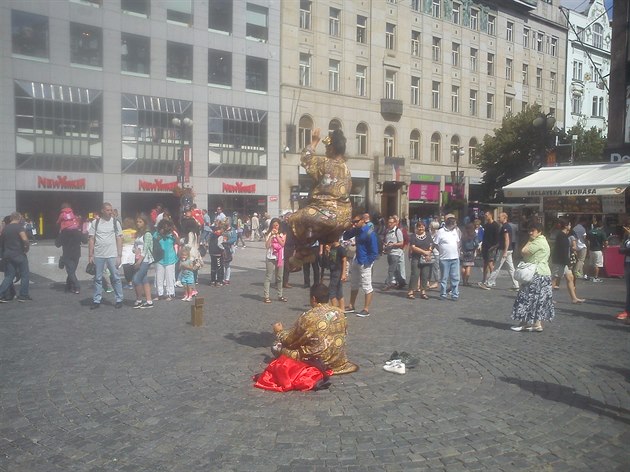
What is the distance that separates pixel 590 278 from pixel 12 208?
80.2 ft

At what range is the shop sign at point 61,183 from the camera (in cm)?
2741

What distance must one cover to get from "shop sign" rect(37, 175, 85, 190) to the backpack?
62.8ft

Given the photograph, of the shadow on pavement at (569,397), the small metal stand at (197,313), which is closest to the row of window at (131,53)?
the small metal stand at (197,313)

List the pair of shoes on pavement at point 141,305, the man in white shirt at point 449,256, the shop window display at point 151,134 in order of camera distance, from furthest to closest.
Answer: the shop window display at point 151,134
the man in white shirt at point 449,256
the pair of shoes on pavement at point 141,305

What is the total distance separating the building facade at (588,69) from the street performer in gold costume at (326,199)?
4953 centimetres

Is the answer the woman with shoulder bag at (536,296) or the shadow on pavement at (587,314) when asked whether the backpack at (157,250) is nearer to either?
the woman with shoulder bag at (536,296)

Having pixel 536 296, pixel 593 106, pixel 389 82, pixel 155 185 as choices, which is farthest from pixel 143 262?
pixel 593 106

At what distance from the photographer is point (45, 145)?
27.3 metres

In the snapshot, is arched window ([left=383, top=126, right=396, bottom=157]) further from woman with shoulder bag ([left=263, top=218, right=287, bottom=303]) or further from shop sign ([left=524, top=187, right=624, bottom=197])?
woman with shoulder bag ([left=263, top=218, right=287, bottom=303])

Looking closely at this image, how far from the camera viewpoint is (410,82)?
125 feet

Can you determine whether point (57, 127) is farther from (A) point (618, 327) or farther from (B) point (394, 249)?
(A) point (618, 327)

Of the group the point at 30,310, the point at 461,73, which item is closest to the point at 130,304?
the point at 30,310

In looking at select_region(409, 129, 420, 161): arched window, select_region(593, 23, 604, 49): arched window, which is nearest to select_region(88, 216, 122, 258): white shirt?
select_region(409, 129, 420, 161): arched window

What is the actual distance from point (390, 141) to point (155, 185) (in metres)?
15.4
